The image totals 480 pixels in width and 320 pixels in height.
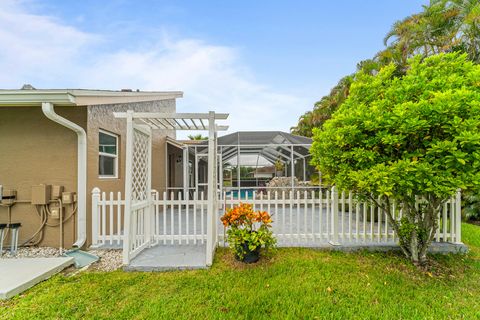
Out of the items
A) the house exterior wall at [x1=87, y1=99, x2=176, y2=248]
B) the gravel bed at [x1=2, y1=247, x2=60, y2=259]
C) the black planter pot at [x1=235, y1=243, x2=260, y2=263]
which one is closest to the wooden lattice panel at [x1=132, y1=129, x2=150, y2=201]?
the house exterior wall at [x1=87, y1=99, x2=176, y2=248]

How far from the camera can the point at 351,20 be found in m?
9.97

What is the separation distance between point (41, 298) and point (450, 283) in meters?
5.58

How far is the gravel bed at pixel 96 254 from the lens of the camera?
A: 4470 mm

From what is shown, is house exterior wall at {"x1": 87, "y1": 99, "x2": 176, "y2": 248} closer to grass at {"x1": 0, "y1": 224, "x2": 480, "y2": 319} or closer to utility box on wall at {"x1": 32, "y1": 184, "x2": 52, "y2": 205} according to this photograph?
utility box on wall at {"x1": 32, "y1": 184, "x2": 52, "y2": 205}

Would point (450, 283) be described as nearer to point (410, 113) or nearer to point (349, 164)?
point (349, 164)

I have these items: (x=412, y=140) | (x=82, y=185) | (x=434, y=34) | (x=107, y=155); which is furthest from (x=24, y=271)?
(x=434, y=34)

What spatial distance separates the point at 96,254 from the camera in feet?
16.5

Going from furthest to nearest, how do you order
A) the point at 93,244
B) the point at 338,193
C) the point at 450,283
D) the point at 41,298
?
the point at 93,244, the point at 338,193, the point at 450,283, the point at 41,298

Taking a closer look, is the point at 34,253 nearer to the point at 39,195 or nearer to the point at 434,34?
the point at 39,195

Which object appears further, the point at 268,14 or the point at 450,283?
the point at 268,14

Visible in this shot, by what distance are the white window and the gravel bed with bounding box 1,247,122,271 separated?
5.78ft

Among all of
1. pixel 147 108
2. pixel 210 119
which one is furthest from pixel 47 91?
pixel 147 108

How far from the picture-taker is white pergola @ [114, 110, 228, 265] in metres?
4.33

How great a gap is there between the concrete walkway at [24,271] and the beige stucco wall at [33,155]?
0.91 meters
